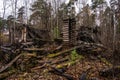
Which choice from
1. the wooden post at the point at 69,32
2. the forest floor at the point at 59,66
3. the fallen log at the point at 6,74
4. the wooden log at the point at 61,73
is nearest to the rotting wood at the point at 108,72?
the forest floor at the point at 59,66

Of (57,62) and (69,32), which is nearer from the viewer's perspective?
(57,62)

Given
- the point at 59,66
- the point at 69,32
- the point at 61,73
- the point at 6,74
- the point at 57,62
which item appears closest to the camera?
the point at 61,73

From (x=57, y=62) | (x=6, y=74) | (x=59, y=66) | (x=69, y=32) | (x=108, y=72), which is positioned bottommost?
(x=6, y=74)

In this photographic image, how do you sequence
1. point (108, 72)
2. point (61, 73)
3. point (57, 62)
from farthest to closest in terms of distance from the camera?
1. point (57, 62)
2. point (61, 73)
3. point (108, 72)

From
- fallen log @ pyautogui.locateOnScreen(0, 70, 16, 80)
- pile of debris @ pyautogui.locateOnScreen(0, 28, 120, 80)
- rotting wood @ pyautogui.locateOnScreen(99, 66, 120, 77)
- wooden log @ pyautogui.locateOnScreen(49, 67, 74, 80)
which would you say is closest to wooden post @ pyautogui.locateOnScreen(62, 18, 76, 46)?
pile of debris @ pyautogui.locateOnScreen(0, 28, 120, 80)

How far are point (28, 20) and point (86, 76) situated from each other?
38.2m

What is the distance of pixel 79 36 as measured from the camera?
1933 centimetres

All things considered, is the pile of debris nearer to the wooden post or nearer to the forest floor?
the forest floor

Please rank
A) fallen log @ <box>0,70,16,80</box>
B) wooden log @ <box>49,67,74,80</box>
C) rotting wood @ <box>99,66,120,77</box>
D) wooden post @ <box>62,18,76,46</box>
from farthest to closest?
wooden post @ <box>62,18,76,46</box>
fallen log @ <box>0,70,16,80</box>
rotting wood @ <box>99,66,120,77</box>
wooden log @ <box>49,67,74,80</box>

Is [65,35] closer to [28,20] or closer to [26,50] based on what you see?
[26,50]

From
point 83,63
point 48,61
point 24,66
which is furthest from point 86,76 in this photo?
point 24,66

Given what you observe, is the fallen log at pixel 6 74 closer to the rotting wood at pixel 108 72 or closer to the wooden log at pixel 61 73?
the wooden log at pixel 61 73

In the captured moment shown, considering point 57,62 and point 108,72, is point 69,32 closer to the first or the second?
point 57,62

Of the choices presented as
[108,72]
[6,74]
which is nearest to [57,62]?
[6,74]
